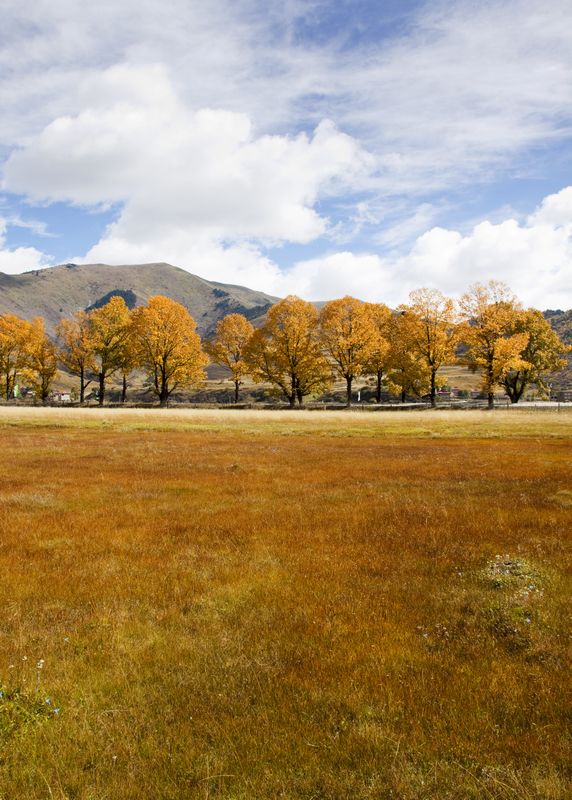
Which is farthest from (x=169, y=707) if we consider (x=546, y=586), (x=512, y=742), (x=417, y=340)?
(x=417, y=340)

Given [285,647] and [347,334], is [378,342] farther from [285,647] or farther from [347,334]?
[285,647]

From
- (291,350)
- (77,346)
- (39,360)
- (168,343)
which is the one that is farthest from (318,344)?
(39,360)

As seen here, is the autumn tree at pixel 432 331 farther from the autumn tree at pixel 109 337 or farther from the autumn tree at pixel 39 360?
the autumn tree at pixel 39 360

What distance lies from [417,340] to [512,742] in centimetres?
7405

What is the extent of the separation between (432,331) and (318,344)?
1793 centimetres

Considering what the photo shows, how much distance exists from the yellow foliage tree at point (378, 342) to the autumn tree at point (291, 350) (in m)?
7.27

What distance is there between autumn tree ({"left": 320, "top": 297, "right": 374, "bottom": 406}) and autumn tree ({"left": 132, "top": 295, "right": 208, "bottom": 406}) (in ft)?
71.9

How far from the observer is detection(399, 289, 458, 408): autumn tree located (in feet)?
244

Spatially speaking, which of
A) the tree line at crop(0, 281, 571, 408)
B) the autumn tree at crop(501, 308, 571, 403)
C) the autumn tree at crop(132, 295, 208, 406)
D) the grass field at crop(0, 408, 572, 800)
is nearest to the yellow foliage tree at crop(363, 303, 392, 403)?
the tree line at crop(0, 281, 571, 408)

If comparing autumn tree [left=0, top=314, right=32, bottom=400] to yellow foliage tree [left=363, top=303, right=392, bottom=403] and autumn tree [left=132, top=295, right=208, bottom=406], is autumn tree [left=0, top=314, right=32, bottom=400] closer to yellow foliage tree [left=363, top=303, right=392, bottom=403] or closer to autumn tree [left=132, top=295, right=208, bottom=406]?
autumn tree [left=132, top=295, right=208, bottom=406]

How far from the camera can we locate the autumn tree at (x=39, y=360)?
90125mm

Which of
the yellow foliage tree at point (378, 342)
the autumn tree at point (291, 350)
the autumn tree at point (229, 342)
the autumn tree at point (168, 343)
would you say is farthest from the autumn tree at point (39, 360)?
the yellow foliage tree at point (378, 342)

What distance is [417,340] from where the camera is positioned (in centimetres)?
7569

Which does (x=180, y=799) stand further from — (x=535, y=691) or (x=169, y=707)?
(x=535, y=691)
